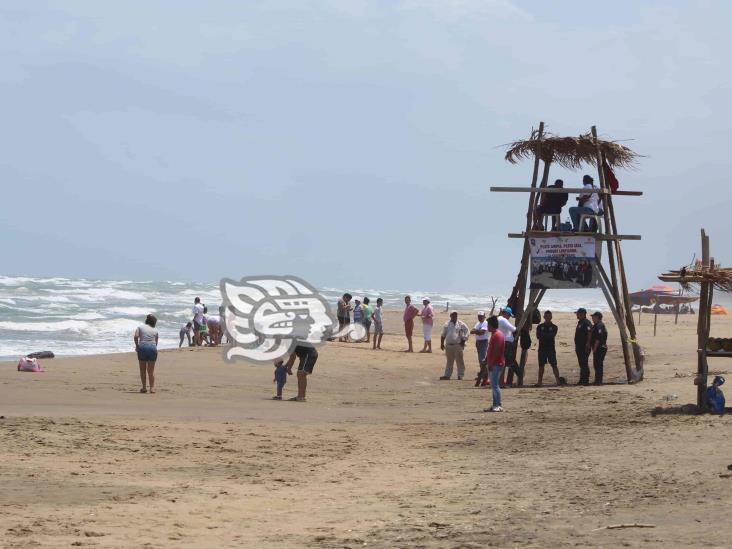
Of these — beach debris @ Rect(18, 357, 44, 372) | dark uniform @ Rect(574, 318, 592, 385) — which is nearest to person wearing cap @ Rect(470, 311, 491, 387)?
dark uniform @ Rect(574, 318, 592, 385)

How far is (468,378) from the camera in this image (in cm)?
2381

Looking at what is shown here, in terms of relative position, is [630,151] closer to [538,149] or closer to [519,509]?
[538,149]

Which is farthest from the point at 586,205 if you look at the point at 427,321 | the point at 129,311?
the point at 129,311

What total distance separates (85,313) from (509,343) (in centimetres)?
3921

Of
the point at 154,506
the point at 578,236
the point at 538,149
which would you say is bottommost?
the point at 154,506

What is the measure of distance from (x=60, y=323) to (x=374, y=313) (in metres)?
22.2

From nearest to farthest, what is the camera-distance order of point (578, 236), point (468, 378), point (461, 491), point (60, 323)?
point (461, 491) → point (578, 236) → point (468, 378) → point (60, 323)

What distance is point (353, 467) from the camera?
1152cm

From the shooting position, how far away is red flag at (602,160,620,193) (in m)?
20.9

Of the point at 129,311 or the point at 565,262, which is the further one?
the point at 129,311

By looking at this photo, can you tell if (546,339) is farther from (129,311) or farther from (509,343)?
(129,311)

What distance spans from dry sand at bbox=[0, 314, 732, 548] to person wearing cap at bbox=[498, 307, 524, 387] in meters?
0.90

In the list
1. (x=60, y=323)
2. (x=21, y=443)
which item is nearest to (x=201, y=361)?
(x=21, y=443)

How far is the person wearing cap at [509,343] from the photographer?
64.3 feet
